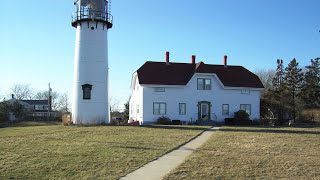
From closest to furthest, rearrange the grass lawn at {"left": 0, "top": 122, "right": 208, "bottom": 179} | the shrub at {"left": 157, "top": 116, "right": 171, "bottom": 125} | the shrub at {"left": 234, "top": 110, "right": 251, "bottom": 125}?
the grass lawn at {"left": 0, "top": 122, "right": 208, "bottom": 179} < the shrub at {"left": 157, "top": 116, "right": 171, "bottom": 125} < the shrub at {"left": 234, "top": 110, "right": 251, "bottom": 125}

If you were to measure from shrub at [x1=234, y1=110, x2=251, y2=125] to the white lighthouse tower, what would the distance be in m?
12.2

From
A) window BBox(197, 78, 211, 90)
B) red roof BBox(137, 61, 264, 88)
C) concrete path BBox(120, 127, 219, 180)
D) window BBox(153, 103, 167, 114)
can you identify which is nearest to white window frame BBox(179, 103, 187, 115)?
window BBox(153, 103, 167, 114)

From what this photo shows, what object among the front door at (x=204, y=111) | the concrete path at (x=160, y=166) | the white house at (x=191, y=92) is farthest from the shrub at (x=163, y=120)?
the concrete path at (x=160, y=166)

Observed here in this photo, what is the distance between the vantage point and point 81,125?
26828 mm

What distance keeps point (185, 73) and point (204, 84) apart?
2203 millimetres

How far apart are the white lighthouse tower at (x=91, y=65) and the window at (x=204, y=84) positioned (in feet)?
29.8

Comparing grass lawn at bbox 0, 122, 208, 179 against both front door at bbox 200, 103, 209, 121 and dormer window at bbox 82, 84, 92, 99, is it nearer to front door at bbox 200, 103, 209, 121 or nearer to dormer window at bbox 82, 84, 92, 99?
dormer window at bbox 82, 84, 92, 99

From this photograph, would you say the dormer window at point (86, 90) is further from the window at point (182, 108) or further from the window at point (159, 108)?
the window at point (182, 108)

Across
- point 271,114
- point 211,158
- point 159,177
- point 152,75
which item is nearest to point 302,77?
point 271,114

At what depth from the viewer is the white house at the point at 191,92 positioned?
3052 cm

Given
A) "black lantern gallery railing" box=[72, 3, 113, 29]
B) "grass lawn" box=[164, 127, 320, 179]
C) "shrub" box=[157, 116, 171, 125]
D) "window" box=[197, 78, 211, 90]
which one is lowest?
"grass lawn" box=[164, 127, 320, 179]

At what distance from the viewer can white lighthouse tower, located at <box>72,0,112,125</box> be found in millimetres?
27594

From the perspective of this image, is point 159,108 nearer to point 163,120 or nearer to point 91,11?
point 163,120

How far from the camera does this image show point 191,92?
31.7m
